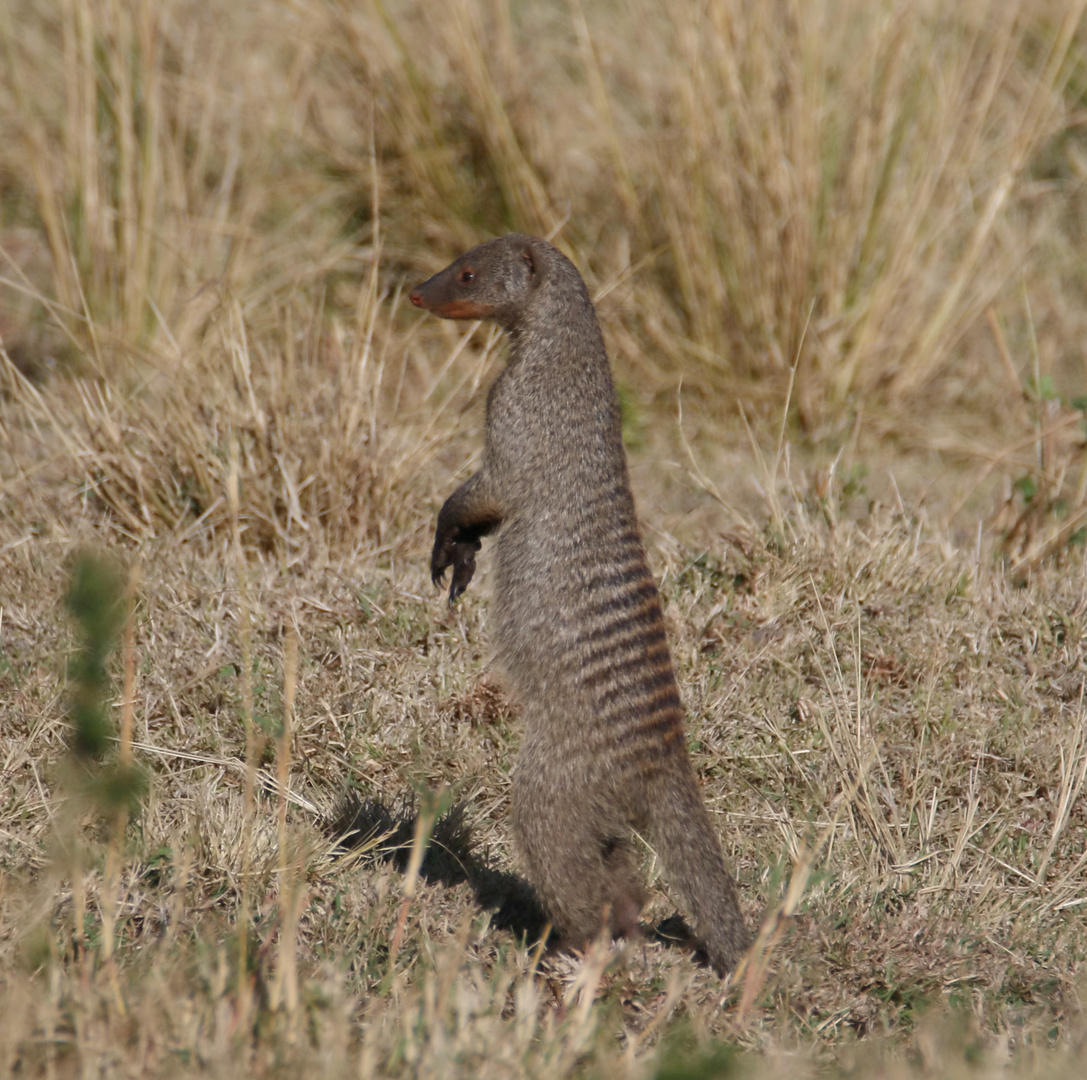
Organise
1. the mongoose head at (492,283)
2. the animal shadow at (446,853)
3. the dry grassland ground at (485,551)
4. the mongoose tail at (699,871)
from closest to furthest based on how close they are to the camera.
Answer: the dry grassland ground at (485,551), the mongoose tail at (699,871), the mongoose head at (492,283), the animal shadow at (446,853)

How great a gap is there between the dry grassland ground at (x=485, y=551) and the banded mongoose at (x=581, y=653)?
18cm

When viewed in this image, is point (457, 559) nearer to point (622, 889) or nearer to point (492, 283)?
point (492, 283)

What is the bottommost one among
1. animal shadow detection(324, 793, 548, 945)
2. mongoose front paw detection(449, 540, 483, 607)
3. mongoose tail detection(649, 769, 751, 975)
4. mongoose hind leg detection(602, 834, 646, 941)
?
animal shadow detection(324, 793, 548, 945)

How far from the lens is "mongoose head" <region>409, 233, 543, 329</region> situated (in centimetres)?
275

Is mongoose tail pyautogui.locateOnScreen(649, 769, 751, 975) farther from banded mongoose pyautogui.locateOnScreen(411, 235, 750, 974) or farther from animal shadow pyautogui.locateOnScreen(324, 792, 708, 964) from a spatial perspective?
animal shadow pyautogui.locateOnScreen(324, 792, 708, 964)

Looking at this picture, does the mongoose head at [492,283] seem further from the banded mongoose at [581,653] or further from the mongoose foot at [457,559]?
the mongoose foot at [457,559]

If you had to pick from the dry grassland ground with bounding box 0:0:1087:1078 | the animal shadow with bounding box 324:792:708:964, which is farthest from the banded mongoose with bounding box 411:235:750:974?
the animal shadow with bounding box 324:792:708:964

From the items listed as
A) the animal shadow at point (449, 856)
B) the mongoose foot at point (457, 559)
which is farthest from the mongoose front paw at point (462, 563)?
the animal shadow at point (449, 856)

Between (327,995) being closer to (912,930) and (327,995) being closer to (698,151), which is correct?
(912,930)

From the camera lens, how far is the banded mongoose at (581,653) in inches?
97.7

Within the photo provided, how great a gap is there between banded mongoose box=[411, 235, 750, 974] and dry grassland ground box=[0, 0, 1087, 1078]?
0.18m

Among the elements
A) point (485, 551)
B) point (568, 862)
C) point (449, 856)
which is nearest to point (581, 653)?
point (568, 862)

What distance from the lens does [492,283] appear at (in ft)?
9.10

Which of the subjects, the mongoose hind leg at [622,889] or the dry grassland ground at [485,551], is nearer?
the dry grassland ground at [485,551]
